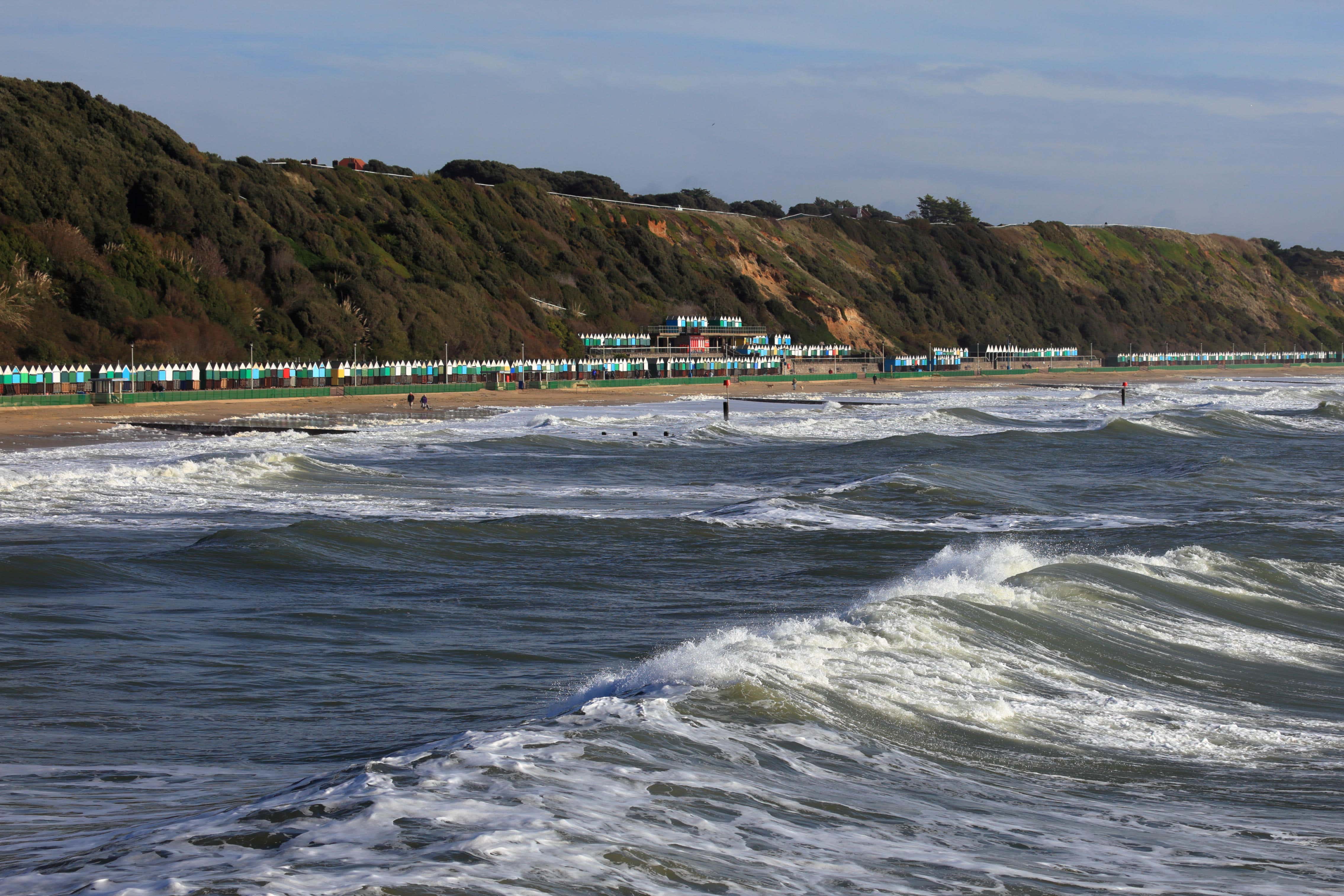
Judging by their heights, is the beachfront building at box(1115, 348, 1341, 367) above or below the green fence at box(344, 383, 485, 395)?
above

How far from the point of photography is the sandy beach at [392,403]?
34594 mm

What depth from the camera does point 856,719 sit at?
26.7 feet

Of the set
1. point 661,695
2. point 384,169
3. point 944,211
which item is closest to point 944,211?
point 944,211

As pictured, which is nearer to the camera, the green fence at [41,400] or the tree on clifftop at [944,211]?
the green fence at [41,400]

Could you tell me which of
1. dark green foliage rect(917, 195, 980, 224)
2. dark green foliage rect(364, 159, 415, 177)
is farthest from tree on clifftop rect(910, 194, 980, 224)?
dark green foliage rect(364, 159, 415, 177)

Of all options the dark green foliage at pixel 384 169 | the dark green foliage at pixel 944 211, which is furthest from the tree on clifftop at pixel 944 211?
the dark green foliage at pixel 384 169

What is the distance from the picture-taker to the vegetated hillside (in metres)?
61.5

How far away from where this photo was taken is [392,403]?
51.8m

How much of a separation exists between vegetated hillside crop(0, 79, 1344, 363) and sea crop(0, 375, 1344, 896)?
142ft

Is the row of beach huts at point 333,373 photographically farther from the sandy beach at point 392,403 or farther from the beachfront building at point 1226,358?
the beachfront building at point 1226,358

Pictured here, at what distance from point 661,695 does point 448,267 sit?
266ft

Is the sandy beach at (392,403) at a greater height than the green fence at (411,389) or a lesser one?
lesser

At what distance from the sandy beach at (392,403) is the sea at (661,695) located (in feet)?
44.6

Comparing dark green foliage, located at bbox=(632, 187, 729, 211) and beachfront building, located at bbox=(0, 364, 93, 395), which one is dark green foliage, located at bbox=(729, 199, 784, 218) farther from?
beachfront building, located at bbox=(0, 364, 93, 395)
